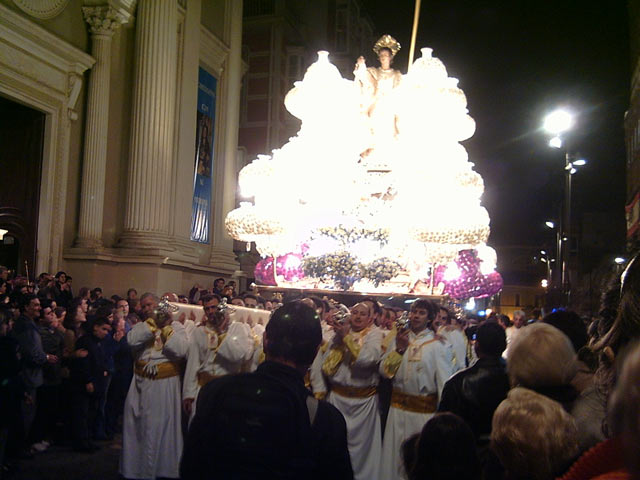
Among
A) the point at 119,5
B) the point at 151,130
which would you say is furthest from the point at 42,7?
the point at 151,130

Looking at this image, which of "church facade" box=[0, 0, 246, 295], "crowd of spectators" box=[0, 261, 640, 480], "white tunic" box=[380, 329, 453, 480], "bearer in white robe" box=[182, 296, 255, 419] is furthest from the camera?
"church facade" box=[0, 0, 246, 295]

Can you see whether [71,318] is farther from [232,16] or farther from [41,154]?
[232,16]

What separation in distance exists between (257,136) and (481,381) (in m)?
27.6

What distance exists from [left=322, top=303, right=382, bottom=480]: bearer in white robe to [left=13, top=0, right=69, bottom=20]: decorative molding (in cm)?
1076

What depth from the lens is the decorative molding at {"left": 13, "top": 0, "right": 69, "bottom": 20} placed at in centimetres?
1392

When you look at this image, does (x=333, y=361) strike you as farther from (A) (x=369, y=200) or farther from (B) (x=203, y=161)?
(B) (x=203, y=161)

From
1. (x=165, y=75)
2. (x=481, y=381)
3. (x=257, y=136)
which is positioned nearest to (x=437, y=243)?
(x=481, y=381)

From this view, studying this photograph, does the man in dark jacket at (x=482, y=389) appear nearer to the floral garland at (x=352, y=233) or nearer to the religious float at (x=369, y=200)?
the religious float at (x=369, y=200)

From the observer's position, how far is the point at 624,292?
6.72ft

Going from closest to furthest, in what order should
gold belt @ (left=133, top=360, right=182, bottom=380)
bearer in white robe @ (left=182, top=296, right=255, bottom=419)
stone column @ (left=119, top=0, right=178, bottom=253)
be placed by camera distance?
bearer in white robe @ (left=182, top=296, right=255, bottom=419), gold belt @ (left=133, top=360, right=182, bottom=380), stone column @ (left=119, top=0, right=178, bottom=253)

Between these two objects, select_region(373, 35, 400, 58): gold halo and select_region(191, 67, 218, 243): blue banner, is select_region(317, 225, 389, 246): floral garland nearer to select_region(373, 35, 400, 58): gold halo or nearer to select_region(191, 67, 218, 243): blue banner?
select_region(373, 35, 400, 58): gold halo

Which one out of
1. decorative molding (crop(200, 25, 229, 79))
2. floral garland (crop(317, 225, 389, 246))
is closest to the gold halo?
floral garland (crop(317, 225, 389, 246))

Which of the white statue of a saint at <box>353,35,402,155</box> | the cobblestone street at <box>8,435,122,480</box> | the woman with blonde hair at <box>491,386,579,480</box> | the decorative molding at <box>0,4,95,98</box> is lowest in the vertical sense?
the cobblestone street at <box>8,435,122,480</box>

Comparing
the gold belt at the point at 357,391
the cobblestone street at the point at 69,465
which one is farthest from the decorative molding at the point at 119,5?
the gold belt at the point at 357,391
